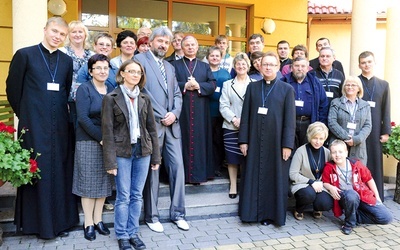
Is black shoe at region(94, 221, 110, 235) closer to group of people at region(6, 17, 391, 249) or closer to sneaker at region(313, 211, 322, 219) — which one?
group of people at region(6, 17, 391, 249)

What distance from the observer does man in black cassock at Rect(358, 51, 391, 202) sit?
17.6ft

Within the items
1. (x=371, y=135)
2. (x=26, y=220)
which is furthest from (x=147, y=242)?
(x=371, y=135)

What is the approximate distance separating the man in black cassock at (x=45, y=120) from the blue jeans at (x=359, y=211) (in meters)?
3.21

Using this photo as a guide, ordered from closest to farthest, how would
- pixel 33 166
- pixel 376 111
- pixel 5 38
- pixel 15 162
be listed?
pixel 15 162 < pixel 33 166 < pixel 376 111 < pixel 5 38

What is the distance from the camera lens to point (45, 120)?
12.6 ft

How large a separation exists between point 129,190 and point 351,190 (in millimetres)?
2667

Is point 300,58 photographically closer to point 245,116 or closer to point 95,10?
point 245,116

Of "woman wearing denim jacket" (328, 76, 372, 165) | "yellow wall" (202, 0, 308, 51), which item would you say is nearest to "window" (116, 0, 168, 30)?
"yellow wall" (202, 0, 308, 51)

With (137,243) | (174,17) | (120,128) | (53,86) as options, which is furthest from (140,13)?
(137,243)

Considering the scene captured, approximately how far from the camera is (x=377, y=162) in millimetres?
5469

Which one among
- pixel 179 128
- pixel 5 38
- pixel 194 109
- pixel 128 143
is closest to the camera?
pixel 128 143

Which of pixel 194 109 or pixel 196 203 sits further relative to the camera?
pixel 194 109

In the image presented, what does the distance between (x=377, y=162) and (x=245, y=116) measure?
7.38ft

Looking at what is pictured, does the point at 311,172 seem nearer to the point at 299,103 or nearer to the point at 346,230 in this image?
the point at 346,230
